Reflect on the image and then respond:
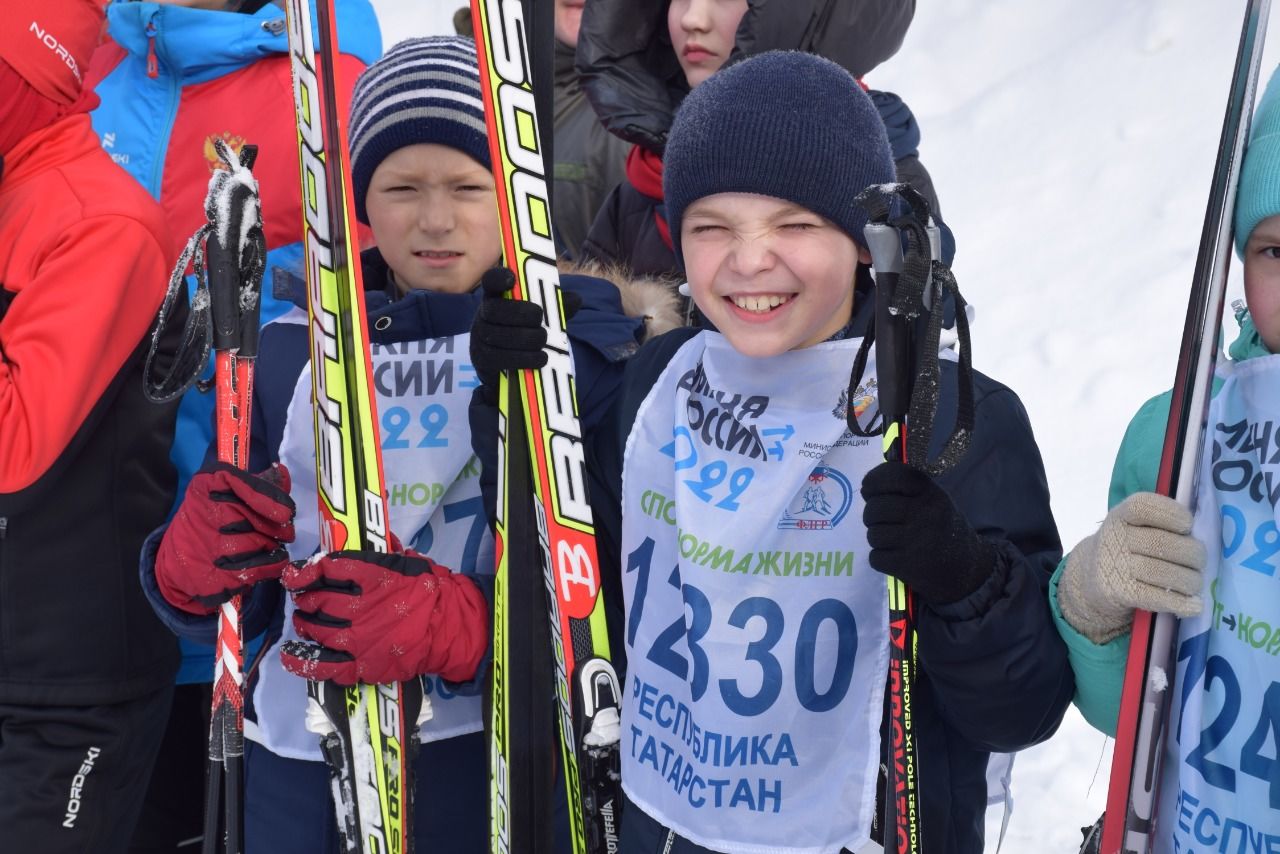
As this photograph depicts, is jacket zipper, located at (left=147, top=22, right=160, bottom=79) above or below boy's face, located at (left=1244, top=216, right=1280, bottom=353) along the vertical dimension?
above

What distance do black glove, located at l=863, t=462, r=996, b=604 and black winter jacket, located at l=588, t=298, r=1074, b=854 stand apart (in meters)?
0.05

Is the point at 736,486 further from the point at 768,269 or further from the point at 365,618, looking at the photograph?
the point at 365,618

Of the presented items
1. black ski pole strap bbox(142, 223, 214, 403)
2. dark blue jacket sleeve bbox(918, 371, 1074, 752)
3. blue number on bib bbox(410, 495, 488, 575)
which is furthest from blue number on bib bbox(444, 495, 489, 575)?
dark blue jacket sleeve bbox(918, 371, 1074, 752)

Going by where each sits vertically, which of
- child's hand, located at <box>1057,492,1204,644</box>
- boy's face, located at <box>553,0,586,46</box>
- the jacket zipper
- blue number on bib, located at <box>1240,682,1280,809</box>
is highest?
boy's face, located at <box>553,0,586,46</box>

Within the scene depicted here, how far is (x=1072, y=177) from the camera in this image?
6422 millimetres

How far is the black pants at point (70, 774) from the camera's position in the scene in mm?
2553

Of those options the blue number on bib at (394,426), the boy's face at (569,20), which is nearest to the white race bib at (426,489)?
the blue number on bib at (394,426)

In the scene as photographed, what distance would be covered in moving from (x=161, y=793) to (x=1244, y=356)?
2.55 m

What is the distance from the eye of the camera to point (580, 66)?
310cm

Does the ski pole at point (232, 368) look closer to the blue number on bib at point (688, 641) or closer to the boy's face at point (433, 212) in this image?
the boy's face at point (433, 212)

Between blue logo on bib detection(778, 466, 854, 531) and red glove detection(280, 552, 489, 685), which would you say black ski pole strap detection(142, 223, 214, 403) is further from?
blue logo on bib detection(778, 466, 854, 531)

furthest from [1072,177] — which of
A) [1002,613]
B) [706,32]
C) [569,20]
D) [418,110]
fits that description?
[1002,613]

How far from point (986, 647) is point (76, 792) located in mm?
1858

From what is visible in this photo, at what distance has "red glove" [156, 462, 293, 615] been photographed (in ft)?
7.02
